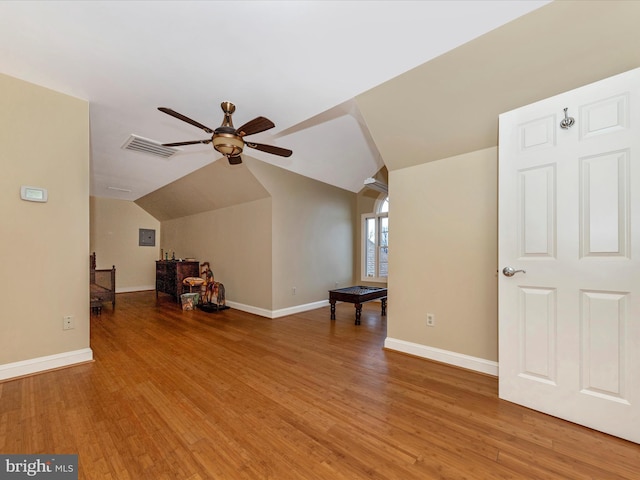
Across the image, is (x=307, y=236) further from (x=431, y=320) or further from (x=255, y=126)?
(x=255, y=126)

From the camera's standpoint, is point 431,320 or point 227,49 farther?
point 431,320

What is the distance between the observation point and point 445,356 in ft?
9.16

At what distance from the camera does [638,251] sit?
1.61m

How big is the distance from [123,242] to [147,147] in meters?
4.76

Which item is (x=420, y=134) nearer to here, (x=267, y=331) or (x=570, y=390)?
(x=570, y=390)

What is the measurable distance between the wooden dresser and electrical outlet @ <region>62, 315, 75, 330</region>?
10.1 ft

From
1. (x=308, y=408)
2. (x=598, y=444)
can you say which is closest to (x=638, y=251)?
(x=598, y=444)

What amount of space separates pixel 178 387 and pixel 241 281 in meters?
3.17

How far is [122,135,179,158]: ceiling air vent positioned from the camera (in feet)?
12.4

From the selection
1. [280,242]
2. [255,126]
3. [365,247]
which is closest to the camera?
[255,126]

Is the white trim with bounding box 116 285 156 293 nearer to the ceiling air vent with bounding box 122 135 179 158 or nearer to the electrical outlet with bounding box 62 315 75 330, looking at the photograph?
the ceiling air vent with bounding box 122 135 179 158

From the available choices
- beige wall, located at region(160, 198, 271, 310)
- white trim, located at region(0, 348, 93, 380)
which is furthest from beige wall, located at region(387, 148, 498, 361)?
white trim, located at region(0, 348, 93, 380)

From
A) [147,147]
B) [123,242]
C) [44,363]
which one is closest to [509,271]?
[44,363]

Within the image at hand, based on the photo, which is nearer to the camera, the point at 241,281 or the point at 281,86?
the point at 281,86
